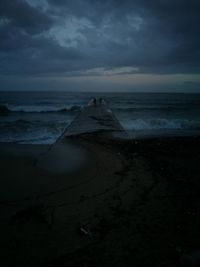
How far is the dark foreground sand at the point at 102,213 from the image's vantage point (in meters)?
2.45

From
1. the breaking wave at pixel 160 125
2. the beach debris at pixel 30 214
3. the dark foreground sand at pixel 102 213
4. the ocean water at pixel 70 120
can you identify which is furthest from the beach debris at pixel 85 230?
the breaking wave at pixel 160 125

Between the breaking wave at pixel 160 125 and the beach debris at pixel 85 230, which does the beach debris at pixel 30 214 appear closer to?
the beach debris at pixel 85 230

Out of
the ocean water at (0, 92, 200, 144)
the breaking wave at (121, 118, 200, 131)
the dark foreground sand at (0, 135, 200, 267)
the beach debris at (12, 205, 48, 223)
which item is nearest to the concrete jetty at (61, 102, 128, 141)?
the ocean water at (0, 92, 200, 144)

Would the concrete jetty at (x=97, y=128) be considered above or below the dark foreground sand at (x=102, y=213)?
above

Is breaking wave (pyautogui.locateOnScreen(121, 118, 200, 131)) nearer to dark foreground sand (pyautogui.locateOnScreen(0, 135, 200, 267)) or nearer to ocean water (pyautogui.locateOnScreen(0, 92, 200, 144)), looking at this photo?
ocean water (pyautogui.locateOnScreen(0, 92, 200, 144))

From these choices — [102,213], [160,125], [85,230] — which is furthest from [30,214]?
[160,125]

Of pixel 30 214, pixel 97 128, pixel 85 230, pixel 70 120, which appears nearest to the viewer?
pixel 85 230

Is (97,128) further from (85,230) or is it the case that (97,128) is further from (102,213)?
(85,230)

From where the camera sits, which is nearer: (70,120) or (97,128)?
(97,128)

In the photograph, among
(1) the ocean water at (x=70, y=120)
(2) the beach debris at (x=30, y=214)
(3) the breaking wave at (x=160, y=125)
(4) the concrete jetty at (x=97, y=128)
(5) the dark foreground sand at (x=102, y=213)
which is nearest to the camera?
(5) the dark foreground sand at (x=102, y=213)

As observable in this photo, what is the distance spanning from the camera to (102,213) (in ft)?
11.0

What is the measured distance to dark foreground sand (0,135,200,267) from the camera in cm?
A: 245

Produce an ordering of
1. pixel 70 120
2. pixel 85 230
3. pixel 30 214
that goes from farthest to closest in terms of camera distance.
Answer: pixel 70 120 → pixel 30 214 → pixel 85 230

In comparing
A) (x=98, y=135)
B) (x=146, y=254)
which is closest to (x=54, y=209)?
(x=146, y=254)
